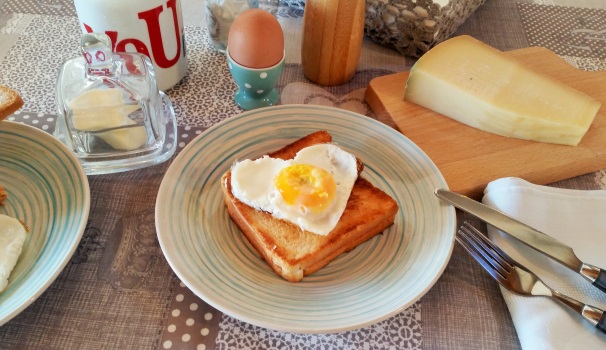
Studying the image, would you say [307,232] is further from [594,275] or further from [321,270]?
[594,275]

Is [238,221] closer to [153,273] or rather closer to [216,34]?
[153,273]

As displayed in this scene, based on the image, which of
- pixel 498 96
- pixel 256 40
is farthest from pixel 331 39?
pixel 498 96

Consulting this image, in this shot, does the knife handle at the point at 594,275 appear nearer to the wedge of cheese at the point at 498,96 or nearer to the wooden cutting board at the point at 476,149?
the wooden cutting board at the point at 476,149

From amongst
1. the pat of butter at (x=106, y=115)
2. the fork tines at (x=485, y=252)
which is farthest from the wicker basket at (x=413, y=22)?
the pat of butter at (x=106, y=115)

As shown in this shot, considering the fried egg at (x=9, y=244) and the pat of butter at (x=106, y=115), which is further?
the pat of butter at (x=106, y=115)

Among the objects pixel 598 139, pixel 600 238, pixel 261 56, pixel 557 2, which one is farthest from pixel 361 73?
pixel 557 2

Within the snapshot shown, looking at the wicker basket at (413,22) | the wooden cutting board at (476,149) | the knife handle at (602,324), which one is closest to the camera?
the knife handle at (602,324)
